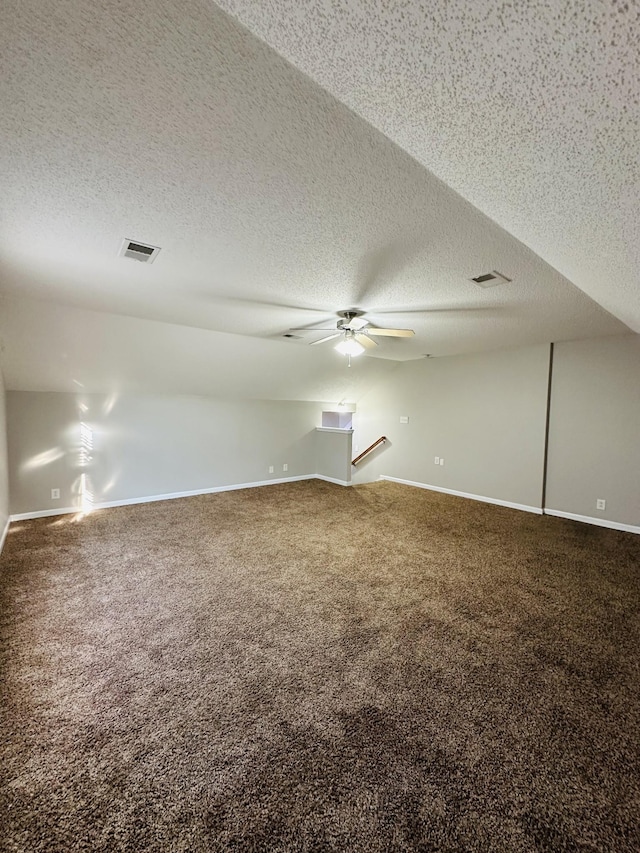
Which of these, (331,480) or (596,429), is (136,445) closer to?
(331,480)

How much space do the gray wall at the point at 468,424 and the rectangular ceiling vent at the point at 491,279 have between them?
9.49 feet

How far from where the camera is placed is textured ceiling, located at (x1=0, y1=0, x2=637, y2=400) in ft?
3.12

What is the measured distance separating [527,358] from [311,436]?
3.88 m

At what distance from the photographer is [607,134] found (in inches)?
36.0

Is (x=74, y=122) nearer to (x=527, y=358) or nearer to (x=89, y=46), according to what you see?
(x=89, y=46)

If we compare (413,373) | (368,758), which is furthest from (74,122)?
(413,373)

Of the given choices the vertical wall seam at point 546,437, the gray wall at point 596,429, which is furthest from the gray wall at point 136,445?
the gray wall at point 596,429

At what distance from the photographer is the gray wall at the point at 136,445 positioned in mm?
4531

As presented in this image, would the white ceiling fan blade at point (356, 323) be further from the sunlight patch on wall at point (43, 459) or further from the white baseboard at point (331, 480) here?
the sunlight patch on wall at point (43, 459)

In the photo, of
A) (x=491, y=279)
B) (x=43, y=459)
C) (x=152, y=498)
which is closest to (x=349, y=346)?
(x=491, y=279)

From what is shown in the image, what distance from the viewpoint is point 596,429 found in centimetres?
460

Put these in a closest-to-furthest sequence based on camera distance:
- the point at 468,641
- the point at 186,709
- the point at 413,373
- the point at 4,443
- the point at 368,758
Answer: the point at 368,758 < the point at 186,709 < the point at 468,641 < the point at 4,443 < the point at 413,373

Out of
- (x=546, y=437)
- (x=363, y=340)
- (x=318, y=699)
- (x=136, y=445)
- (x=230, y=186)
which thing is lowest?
(x=318, y=699)

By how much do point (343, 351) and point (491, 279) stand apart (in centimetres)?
164
